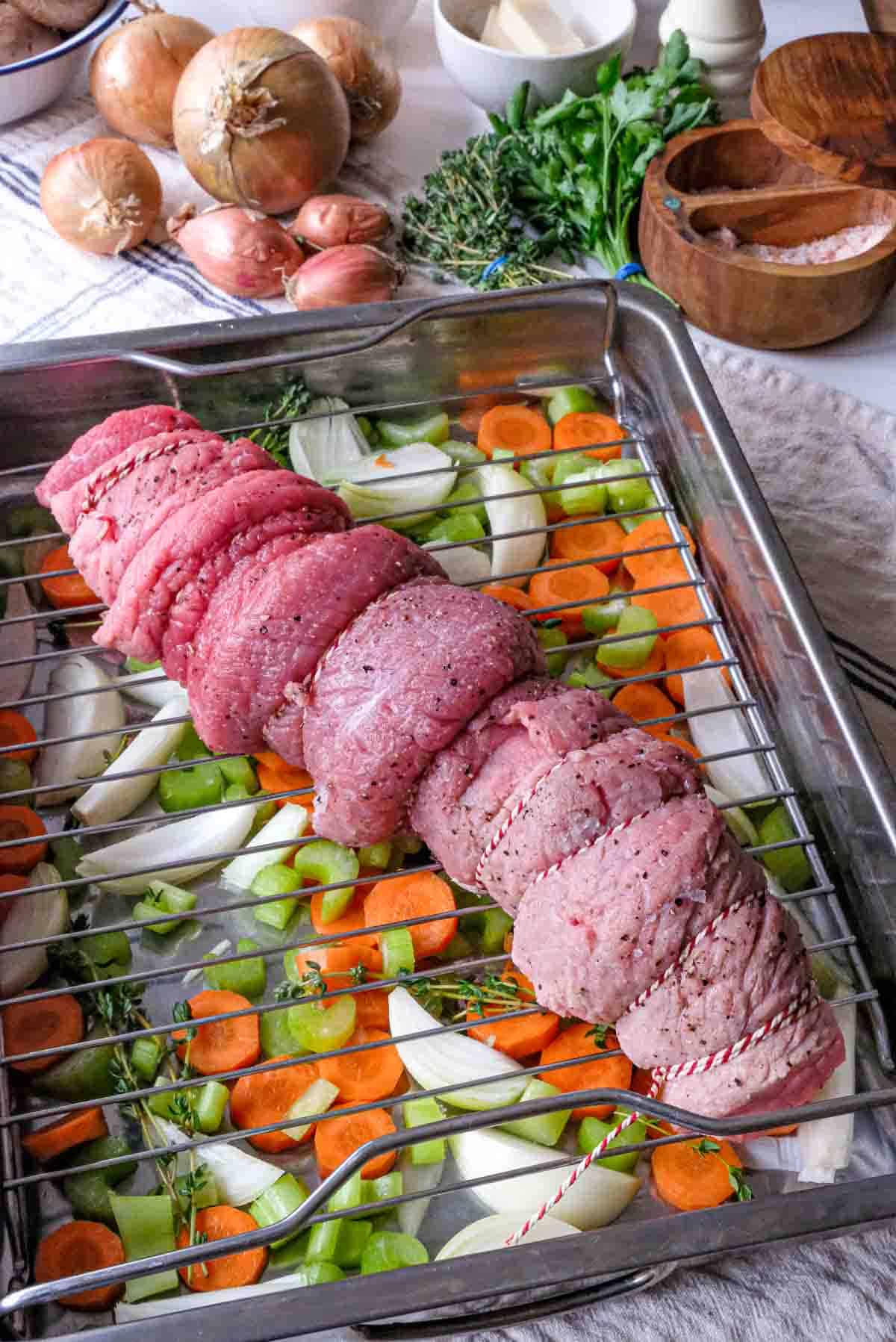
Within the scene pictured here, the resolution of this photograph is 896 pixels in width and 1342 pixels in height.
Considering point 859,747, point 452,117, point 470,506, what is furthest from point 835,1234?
point 452,117

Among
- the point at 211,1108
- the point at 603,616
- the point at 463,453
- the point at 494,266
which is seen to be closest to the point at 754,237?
the point at 494,266

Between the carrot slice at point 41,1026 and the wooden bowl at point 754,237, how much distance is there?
2048 mm

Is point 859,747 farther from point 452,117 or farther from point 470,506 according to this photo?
point 452,117

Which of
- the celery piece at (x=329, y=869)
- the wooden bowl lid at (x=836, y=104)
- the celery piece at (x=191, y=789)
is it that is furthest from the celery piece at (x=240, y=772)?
the wooden bowl lid at (x=836, y=104)

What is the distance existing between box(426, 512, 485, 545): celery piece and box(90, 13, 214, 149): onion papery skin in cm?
141

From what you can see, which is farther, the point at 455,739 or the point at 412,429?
the point at 412,429

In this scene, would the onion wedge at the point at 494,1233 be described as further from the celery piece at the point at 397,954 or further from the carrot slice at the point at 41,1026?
the carrot slice at the point at 41,1026

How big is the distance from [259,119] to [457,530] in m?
1.16

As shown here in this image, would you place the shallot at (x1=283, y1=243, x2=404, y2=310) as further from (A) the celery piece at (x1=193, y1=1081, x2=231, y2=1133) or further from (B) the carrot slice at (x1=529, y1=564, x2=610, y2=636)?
(A) the celery piece at (x1=193, y1=1081, x2=231, y2=1133)

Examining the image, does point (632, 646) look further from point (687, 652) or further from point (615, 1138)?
point (615, 1138)

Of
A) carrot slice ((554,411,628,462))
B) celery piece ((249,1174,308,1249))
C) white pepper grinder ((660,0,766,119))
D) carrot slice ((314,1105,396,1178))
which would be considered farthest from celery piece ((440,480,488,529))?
white pepper grinder ((660,0,766,119))

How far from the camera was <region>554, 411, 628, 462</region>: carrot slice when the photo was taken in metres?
2.72

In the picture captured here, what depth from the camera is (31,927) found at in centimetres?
208

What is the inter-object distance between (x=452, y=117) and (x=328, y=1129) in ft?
9.25
